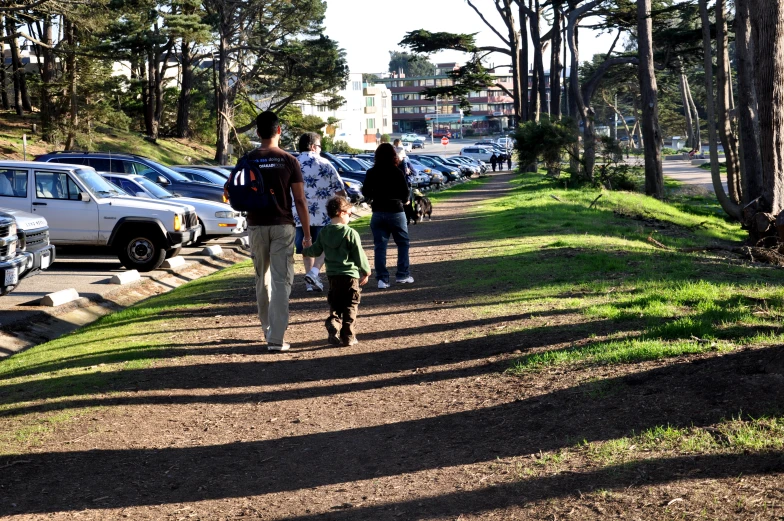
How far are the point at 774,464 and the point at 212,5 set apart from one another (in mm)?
50239

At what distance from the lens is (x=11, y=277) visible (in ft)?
37.7

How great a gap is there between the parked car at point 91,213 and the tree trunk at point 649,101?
18.6 metres

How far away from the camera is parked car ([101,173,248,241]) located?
64.8 feet

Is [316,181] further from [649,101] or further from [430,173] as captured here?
[430,173]

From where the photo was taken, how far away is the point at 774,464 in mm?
4582

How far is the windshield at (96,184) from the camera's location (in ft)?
54.5

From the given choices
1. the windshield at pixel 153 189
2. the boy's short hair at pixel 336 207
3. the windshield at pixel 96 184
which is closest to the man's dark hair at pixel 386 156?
the boy's short hair at pixel 336 207

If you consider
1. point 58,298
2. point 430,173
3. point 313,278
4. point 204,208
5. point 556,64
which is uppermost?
point 556,64

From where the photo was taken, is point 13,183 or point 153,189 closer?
point 13,183

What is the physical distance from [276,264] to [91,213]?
9098 millimetres

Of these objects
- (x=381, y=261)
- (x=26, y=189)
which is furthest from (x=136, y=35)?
(x=381, y=261)

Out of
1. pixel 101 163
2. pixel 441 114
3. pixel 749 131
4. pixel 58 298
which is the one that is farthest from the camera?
pixel 441 114

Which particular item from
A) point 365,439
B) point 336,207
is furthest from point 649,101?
point 365,439

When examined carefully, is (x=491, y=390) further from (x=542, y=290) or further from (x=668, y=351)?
(x=542, y=290)
